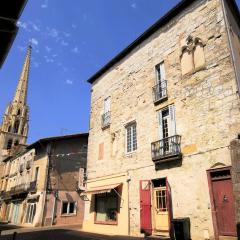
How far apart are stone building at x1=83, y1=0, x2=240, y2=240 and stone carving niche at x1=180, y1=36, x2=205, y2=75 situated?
47 mm

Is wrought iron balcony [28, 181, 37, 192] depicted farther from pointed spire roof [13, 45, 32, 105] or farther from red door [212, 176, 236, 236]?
pointed spire roof [13, 45, 32, 105]

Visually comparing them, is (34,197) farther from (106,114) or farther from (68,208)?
(106,114)

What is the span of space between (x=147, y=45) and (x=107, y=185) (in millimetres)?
8364

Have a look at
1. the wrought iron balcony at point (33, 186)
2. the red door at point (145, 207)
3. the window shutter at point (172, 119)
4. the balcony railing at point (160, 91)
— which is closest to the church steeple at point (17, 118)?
the wrought iron balcony at point (33, 186)

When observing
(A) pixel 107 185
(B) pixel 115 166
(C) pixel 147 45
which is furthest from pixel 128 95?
(A) pixel 107 185

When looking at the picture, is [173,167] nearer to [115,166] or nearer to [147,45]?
[115,166]

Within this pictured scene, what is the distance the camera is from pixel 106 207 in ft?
51.5

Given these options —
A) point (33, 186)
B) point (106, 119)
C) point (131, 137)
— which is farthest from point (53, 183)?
point (131, 137)

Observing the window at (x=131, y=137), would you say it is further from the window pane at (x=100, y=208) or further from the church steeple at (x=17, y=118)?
the church steeple at (x=17, y=118)

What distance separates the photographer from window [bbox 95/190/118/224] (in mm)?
15014

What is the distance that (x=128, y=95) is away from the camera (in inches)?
631

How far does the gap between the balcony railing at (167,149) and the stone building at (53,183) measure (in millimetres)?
13342

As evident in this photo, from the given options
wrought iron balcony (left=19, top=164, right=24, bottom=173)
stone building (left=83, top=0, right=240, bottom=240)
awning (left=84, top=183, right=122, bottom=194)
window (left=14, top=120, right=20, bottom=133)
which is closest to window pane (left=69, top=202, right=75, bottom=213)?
stone building (left=83, top=0, right=240, bottom=240)

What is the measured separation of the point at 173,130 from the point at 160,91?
93.4 inches
